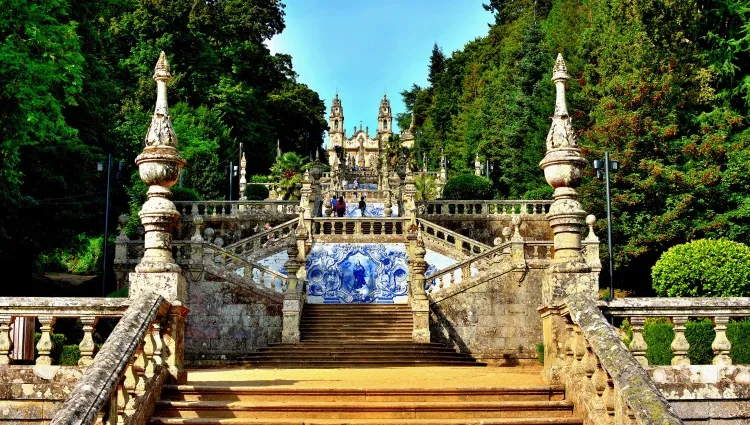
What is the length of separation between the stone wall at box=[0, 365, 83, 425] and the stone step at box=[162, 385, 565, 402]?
4.68 ft

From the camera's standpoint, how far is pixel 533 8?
249 feet

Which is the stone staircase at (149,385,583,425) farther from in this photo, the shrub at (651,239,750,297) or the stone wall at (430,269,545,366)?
the stone wall at (430,269,545,366)

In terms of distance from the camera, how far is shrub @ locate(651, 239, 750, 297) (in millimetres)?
19891

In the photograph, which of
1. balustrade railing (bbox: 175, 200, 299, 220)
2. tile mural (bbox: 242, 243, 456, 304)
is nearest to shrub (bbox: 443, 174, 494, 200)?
balustrade railing (bbox: 175, 200, 299, 220)

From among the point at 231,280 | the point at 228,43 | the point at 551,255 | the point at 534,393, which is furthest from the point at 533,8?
the point at 534,393

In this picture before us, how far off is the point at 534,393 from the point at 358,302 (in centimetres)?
1632

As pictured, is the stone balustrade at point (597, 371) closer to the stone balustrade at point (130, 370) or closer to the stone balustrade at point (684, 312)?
the stone balustrade at point (684, 312)

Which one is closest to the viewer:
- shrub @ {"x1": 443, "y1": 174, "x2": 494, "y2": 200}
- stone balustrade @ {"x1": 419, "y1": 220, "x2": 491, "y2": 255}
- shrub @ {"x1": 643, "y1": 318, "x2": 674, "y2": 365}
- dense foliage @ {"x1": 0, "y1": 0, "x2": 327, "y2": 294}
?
shrub @ {"x1": 643, "y1": 318, "x2": 674, "y2": 365}

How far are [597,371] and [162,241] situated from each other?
20.0ft

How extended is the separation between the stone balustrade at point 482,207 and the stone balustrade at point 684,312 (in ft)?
86.7

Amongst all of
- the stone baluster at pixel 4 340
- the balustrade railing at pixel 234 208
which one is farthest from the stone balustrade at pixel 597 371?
the balustrade railing at pixel 234 208

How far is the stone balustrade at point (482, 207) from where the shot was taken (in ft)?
123

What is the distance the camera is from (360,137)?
130m

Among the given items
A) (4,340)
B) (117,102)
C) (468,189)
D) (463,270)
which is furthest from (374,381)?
(117,102)
